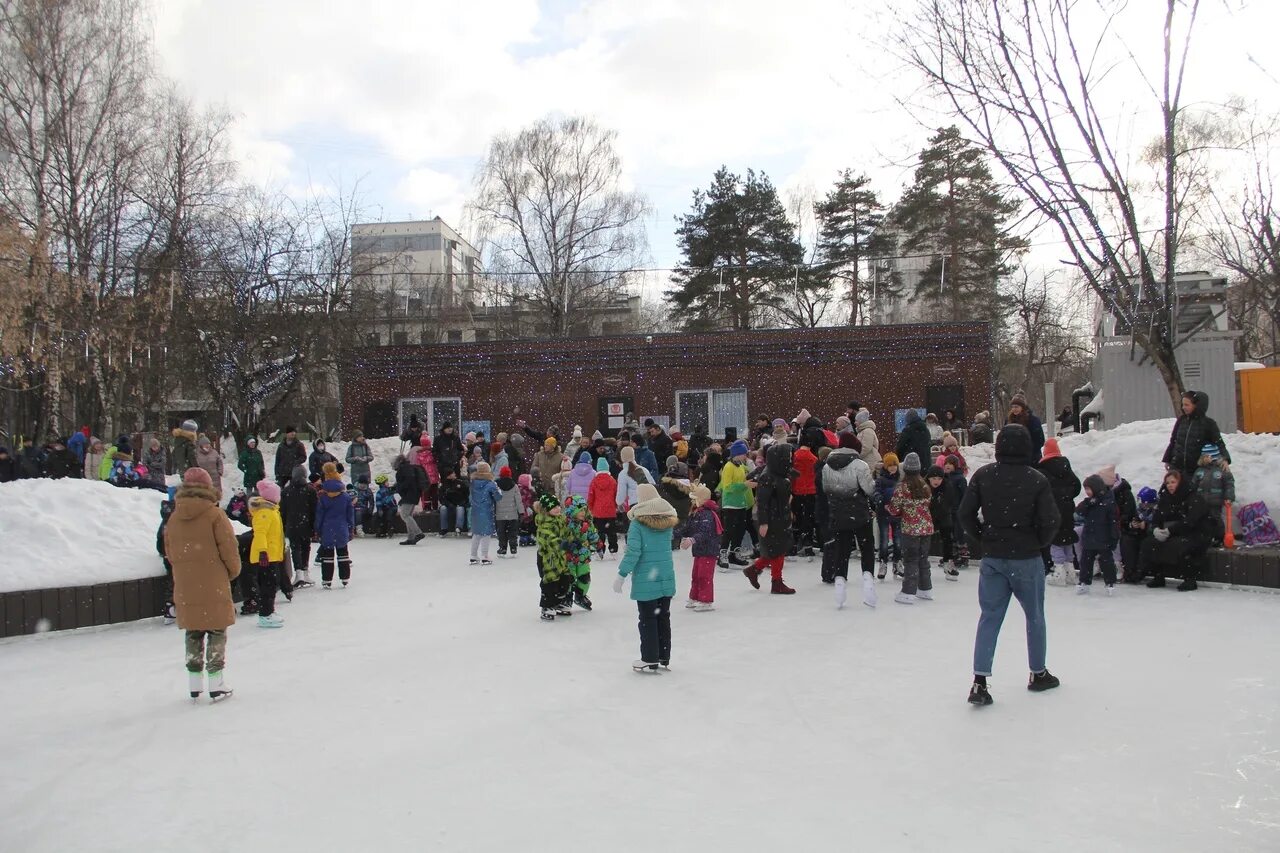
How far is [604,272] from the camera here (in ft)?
130

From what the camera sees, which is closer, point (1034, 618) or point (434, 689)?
point (1034, 618)

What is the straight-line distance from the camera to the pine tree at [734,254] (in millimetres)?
40250

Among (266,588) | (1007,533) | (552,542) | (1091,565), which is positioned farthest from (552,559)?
(1091,565)

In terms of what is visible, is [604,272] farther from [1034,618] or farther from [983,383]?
[1034,618]

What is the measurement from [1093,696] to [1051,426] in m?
21.9

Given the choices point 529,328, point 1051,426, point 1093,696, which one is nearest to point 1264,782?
point 1093,696

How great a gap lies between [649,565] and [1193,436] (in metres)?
7.45

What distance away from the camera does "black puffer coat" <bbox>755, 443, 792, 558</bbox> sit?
36.3ft

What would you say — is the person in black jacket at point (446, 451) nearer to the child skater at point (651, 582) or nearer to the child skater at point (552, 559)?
the child skater at point (552, 559)

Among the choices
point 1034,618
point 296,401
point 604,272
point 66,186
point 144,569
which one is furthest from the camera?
point 604,272

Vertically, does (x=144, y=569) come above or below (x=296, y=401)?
below

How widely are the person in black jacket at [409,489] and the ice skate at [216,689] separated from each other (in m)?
9.74

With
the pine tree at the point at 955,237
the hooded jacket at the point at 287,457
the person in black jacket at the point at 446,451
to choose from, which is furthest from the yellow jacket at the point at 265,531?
the pine tree at the point at 955,237

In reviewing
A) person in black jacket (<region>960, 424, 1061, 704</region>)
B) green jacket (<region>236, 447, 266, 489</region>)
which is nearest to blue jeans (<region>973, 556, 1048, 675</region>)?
person in black jacket (<region>960, 424, 1061, 704</region>)
